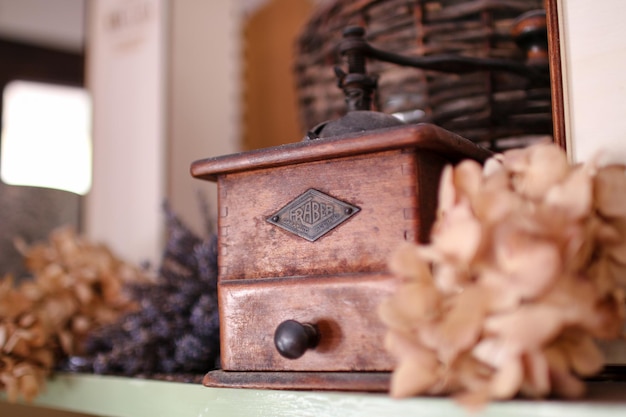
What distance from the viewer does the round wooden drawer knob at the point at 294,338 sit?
0.49 m

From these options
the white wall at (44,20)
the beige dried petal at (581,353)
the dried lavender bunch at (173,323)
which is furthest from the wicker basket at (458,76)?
the white wall at (44,20)

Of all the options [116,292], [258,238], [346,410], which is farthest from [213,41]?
[346,410]

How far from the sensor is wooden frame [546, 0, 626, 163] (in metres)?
0.52

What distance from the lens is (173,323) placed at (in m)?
0.79

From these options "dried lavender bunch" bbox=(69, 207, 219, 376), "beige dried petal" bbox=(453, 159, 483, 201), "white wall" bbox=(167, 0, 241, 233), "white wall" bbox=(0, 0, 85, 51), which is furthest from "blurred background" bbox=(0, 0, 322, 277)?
"beige dried petal" bbox=(453, 159, 483, 201)

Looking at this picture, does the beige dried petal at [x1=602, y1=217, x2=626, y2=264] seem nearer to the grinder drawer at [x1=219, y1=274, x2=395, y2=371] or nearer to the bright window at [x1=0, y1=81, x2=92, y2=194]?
the grinder drawer at [x1=219, y1=274, x2=395, y2=371]

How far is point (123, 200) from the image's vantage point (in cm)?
124

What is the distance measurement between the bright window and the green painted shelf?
0.68 meters

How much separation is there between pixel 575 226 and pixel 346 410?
0.71 feet

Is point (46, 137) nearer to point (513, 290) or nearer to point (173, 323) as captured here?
point (173, 323)

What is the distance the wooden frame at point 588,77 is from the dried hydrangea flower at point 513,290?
0.10 m

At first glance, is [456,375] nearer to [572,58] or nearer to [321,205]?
[321,205]

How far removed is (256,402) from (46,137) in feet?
3.96

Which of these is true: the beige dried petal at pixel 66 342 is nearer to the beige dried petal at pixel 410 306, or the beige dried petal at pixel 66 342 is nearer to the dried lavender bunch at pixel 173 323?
the dried lavender bunch at pixel 173 323
